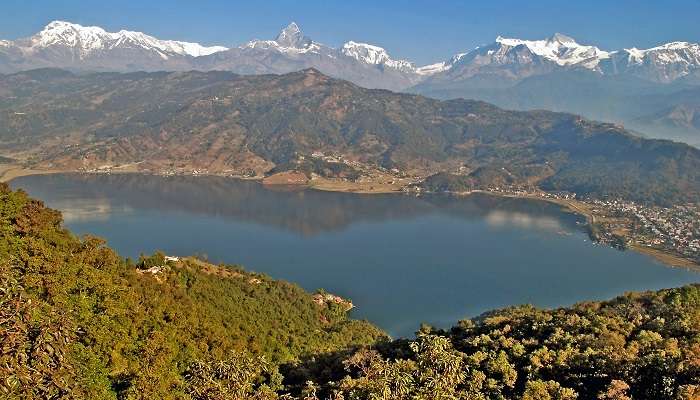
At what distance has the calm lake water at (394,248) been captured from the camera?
103750 millimetres

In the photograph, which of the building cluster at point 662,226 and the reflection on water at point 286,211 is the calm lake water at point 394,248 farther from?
the building cluster at point 662,226

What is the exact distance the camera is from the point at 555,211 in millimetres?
197375

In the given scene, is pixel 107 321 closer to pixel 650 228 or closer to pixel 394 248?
pixel 394 248

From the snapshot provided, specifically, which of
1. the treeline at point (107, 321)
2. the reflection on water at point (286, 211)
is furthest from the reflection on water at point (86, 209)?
the treeline at point (107, 321)

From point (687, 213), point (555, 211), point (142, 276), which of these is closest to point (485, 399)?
point (142, 276)

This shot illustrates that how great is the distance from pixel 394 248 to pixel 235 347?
3863 inches

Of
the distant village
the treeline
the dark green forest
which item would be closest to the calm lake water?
the distant village

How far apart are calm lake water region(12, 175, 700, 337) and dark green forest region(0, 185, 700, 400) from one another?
42003mm

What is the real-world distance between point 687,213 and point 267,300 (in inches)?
6799

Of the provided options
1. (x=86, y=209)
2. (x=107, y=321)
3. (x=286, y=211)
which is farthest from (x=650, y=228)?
(x=107, y=321)

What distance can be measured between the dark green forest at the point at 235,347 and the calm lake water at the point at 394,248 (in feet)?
138

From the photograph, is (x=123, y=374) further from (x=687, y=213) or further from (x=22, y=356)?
(x=687, y=213)

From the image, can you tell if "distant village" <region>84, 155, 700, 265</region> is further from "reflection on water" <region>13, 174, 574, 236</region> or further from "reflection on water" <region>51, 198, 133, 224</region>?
"reflection on water" <region>51, 198, 133, 224</region>

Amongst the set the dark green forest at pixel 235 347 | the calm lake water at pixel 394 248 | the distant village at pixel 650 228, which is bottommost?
the calm lake water at pixel 394 248
